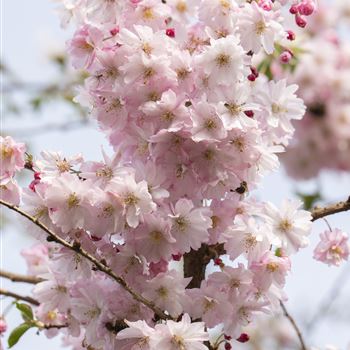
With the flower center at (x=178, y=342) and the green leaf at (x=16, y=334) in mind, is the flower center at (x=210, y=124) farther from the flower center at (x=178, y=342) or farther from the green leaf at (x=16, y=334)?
the green leaf at (x=16, y=334)

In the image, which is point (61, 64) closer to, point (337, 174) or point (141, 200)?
point (337, 174)

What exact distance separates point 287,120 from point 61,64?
13.5 ft

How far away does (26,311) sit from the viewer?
2.30m

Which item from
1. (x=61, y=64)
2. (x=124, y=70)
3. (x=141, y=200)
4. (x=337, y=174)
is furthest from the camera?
(x=61, y=64)

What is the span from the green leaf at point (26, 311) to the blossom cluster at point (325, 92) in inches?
118

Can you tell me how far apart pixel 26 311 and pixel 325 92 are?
10.3ft


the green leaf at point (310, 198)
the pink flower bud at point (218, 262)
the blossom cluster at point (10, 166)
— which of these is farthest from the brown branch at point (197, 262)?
the green leaf at point (310, 198)

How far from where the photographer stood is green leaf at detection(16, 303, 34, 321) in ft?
7.52

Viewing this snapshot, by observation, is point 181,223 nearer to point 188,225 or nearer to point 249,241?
point 188,225

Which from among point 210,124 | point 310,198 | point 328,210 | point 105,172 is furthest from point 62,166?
point 310,198

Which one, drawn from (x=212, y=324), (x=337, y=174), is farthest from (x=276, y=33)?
(x=337, y=174)

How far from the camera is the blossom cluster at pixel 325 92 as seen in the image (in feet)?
16.4

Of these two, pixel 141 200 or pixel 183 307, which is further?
pixel 183 307

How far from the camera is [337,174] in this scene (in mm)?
5305
